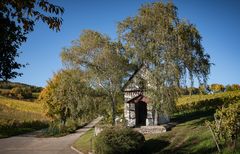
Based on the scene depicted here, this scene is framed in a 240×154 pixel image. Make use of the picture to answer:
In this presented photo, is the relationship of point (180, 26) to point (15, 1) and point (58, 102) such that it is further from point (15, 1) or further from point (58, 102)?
point (58, 102)

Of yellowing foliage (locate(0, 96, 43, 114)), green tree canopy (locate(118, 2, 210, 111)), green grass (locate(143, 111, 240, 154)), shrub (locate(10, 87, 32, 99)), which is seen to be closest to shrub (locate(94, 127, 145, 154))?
green grass (locate(143, 111, 240, 154))

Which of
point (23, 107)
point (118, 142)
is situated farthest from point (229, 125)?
point (23, 107)

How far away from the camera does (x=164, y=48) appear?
24.5m

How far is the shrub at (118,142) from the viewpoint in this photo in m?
18.7

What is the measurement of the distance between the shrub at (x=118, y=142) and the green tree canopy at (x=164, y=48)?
5.55m

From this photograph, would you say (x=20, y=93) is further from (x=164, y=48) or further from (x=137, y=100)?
(x=164, y=48)

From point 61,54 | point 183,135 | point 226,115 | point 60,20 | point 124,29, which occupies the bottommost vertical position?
point 183,135

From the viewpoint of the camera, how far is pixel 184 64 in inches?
963

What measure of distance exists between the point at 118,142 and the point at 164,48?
33.8 feet

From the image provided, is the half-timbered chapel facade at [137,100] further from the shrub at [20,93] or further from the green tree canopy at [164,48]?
the shrub at [20,93]

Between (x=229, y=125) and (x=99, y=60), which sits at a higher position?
(x=99, y=60)

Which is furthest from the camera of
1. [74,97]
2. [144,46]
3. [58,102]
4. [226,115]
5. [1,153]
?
[58,102]

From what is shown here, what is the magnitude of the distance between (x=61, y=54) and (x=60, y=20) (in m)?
22.0

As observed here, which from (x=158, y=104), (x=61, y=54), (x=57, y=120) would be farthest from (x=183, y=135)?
(x=57, y=120)
